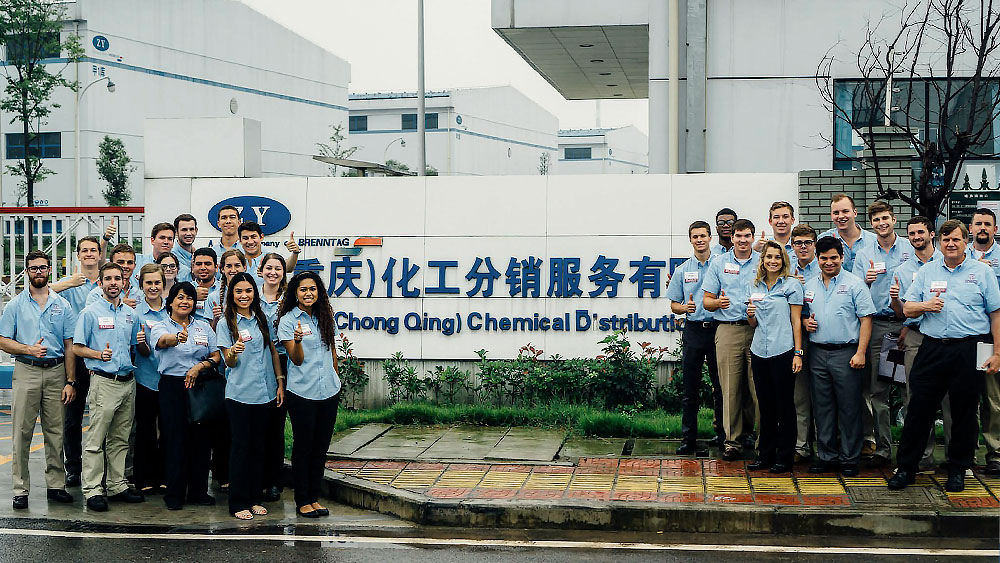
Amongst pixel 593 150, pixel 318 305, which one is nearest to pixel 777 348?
pixel 318 305

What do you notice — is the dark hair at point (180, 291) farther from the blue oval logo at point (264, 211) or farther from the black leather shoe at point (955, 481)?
the black leather shoe at point (955, 481)

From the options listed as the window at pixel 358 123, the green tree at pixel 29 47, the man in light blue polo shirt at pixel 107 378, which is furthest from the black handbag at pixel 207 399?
the window at pixel 358 123

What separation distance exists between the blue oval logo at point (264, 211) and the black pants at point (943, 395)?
7221 mm

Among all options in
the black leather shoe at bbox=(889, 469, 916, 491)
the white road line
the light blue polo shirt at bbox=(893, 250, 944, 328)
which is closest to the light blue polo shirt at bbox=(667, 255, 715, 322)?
the light blue polo shirt at bbox=(893, 250, 944, 328)

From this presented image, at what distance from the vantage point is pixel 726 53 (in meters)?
15.7

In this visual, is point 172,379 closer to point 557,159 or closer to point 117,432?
point 117,432

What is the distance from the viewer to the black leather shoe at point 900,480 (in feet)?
26.4

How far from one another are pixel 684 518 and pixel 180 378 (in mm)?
3881

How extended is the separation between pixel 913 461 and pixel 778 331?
1.35 meters

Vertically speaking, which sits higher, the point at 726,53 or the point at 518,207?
the point at 726,53

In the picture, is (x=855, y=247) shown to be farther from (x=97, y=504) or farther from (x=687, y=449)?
(x=97, y=504)

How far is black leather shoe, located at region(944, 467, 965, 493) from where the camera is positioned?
7969 millimetres

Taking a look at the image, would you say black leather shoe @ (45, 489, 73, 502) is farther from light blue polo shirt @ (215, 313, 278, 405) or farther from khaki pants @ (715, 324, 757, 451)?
khaki pants @ (715, 324, 757, 451)

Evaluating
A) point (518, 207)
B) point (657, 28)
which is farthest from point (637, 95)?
point (518, 207)
